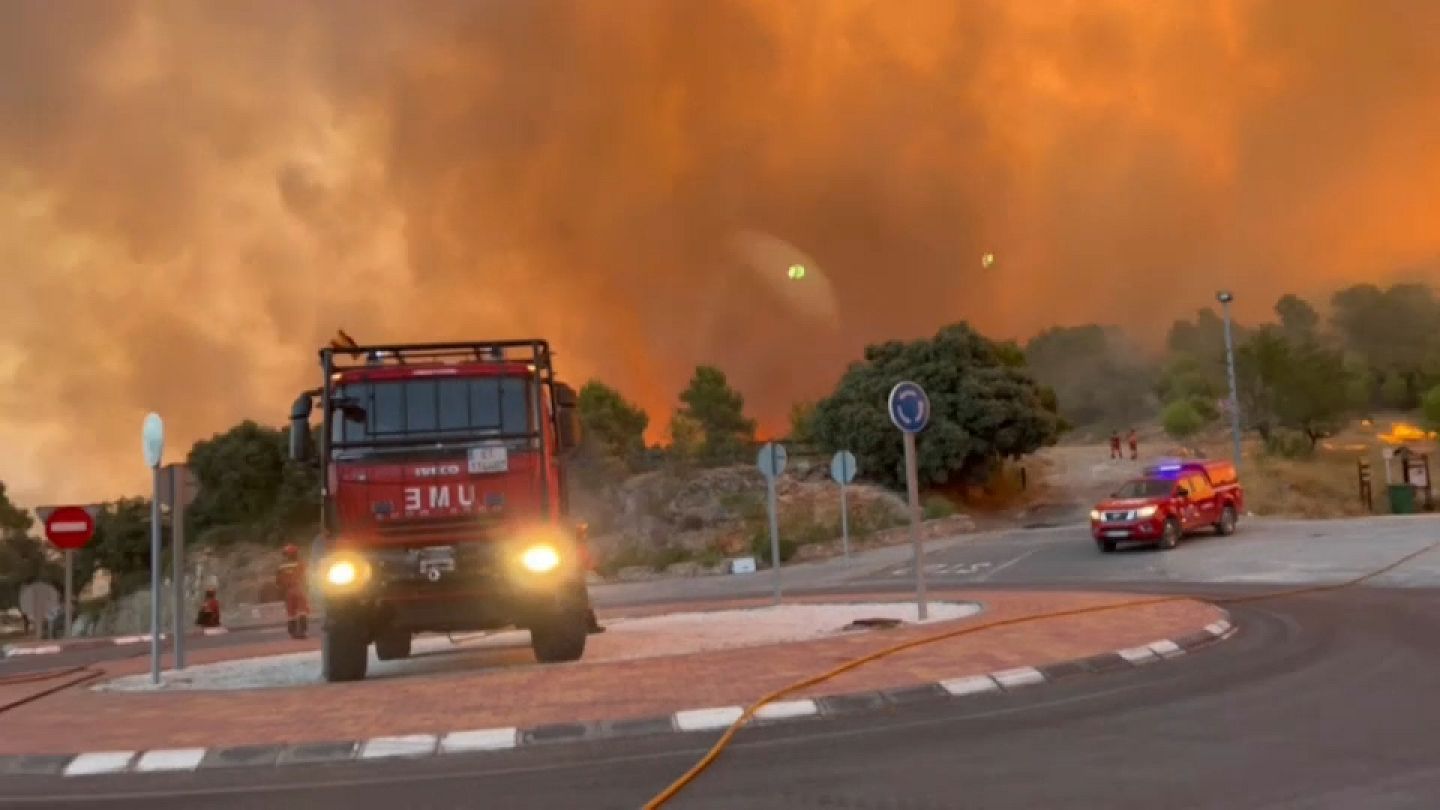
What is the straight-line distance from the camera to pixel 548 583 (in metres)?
13.1

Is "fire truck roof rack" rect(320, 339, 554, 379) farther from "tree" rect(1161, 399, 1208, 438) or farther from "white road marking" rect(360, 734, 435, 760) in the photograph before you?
"tree" rect(1161, 399, 1208, 438)

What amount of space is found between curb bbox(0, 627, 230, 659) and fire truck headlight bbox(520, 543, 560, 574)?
17.8m

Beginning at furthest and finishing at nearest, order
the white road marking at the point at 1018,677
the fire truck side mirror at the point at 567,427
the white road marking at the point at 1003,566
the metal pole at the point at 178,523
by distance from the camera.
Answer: the white road marking at the point at 1003,566, the metal pole at the point at 178,523, the fire truck side mirror at the point at 567,427, the white road marking at the point at 1018,677

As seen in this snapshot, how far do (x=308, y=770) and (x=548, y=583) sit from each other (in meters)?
4.32

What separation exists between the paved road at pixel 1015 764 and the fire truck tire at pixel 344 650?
421cm

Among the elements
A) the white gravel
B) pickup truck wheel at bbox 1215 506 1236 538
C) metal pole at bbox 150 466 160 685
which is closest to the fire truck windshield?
the white gravel

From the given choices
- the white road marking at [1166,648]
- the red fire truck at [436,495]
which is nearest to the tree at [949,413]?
the white road marking at [1166,648]

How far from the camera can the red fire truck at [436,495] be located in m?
12.8

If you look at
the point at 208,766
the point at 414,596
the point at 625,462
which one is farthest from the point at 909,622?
the point at 625,462

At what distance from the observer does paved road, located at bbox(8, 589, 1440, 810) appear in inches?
269

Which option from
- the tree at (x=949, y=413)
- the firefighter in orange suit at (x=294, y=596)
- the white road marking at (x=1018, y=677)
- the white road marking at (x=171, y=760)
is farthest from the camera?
the tree at (x=949, y=413)

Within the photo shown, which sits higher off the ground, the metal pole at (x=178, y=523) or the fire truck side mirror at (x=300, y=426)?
the fire truck side mirror at (x=300, y=426)

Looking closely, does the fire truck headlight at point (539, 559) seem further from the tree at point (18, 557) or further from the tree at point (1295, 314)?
the tree at point (1295, 314)

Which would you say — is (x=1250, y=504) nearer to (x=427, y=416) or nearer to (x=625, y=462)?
(x=625, y=462)
